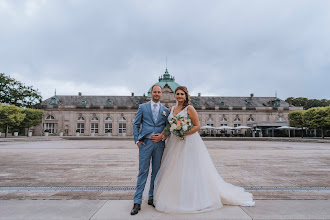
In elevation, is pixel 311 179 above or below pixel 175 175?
below

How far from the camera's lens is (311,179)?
18.1ft

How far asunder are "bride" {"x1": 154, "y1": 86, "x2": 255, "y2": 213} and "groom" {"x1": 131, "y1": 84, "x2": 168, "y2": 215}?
0.56 feet

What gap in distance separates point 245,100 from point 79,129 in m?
39.0

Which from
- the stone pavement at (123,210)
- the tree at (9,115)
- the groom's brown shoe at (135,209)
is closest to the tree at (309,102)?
the tree at (9,115)

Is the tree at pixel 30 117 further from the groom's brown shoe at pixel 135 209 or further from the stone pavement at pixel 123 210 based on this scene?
the groom's brown shoe at pixel 135 209

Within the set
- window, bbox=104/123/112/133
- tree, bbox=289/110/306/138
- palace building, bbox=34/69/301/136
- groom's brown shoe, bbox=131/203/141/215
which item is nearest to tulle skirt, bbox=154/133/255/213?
groom's brown shoe, bbox=131/203/141/215

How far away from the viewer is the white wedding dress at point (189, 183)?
3.36 m

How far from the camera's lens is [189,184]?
3486 millimetres

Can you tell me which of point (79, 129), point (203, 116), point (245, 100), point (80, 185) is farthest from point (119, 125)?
point (80, 185)

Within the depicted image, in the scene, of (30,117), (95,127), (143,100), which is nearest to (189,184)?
(30,117)

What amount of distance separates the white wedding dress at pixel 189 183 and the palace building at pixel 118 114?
4205 cm

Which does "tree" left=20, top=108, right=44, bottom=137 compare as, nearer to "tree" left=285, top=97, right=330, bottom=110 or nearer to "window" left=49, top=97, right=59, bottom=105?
"window" left=49, top=97, right=59, bottom=105

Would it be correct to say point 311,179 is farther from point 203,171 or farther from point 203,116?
point 203,116

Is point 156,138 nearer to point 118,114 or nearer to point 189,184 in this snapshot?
point 189,184
